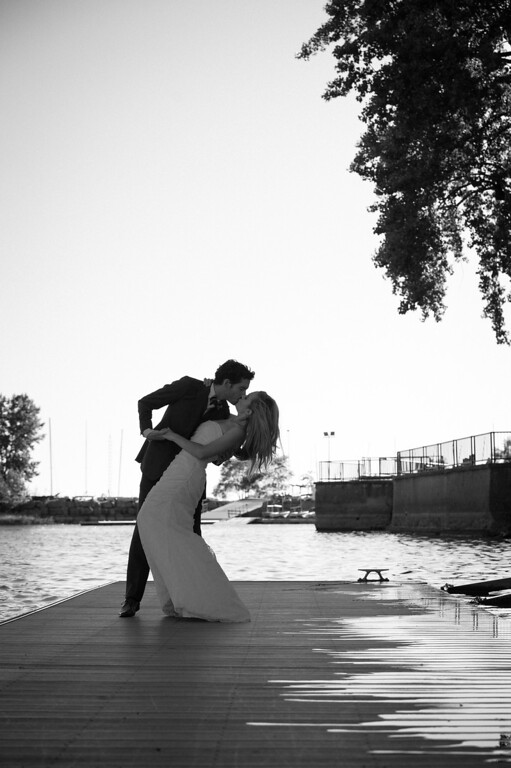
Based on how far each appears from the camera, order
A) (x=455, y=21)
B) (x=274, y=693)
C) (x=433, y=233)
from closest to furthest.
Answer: (x=274, y=693) → (x=455, y=21) → (x=433, y=233)

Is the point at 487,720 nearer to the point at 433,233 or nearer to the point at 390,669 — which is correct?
the point at 390,669

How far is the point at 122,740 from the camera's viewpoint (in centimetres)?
351

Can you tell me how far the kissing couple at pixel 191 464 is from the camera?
24.1ft

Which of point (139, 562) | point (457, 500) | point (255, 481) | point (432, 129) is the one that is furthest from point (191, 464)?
point (255, 481)

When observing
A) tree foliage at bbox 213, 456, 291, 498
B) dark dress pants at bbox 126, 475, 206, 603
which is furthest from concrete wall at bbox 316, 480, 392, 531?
tree foliage at bbox 213, 456, 291, 498

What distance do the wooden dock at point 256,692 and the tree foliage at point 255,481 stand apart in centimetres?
11327

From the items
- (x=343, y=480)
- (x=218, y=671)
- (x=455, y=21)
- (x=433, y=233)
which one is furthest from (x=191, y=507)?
(x=343, y=480)

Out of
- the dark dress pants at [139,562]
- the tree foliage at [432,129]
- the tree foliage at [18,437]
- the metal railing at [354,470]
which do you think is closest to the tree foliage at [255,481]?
the tree foliage at [18,437]

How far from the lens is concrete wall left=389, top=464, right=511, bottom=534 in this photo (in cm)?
3672

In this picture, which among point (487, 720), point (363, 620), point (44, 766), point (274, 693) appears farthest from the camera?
point (363, 620)

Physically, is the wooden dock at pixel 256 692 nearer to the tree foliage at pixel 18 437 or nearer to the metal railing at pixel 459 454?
the metal railing at pixel 459 454

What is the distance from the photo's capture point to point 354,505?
188 feet

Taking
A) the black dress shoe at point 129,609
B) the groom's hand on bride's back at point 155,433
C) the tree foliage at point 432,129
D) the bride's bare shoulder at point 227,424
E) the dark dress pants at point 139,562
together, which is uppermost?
the tree foliage at point 432,129

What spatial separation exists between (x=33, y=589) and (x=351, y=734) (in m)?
14.7
